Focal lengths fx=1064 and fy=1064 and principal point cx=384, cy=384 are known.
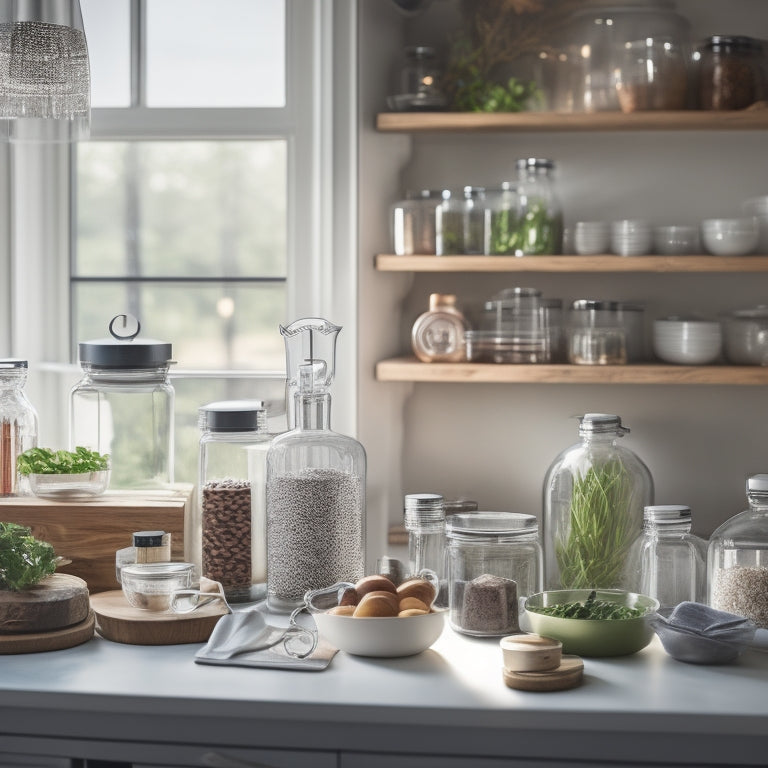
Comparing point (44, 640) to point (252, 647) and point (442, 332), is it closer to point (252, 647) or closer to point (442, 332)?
point (252, 647)

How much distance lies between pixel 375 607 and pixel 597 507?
56 centimetres

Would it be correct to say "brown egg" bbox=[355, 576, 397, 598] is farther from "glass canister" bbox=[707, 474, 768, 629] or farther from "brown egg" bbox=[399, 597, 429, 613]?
"glass canister" bbox=[707, 474, 768, 629]

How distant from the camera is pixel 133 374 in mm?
2156

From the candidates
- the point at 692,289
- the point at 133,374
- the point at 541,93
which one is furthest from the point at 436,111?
the point at 133,374

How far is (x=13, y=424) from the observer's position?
85.7 inches

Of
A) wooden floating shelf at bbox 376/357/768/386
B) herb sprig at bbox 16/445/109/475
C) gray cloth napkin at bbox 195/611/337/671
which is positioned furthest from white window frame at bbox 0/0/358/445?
gray cloth napkin at bbox 195/611/337/671

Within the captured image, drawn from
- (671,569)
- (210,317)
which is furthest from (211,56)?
(671,569)

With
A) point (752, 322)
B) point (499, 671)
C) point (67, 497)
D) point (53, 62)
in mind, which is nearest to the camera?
point (499, 671)

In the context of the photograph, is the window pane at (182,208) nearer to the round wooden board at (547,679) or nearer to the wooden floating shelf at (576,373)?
the wooden floating shelf at (576,373)

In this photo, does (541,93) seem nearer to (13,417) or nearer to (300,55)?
(300,55)

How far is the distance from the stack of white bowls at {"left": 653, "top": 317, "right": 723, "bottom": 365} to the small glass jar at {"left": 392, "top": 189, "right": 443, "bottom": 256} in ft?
1.77

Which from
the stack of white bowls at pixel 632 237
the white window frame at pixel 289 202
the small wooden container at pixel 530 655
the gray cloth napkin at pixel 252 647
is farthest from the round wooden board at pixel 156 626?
the stack of white bowls at pixel 632 237

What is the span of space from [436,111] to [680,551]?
106 cm

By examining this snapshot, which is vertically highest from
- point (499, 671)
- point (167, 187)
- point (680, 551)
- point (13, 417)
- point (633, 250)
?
point (167, 187)
